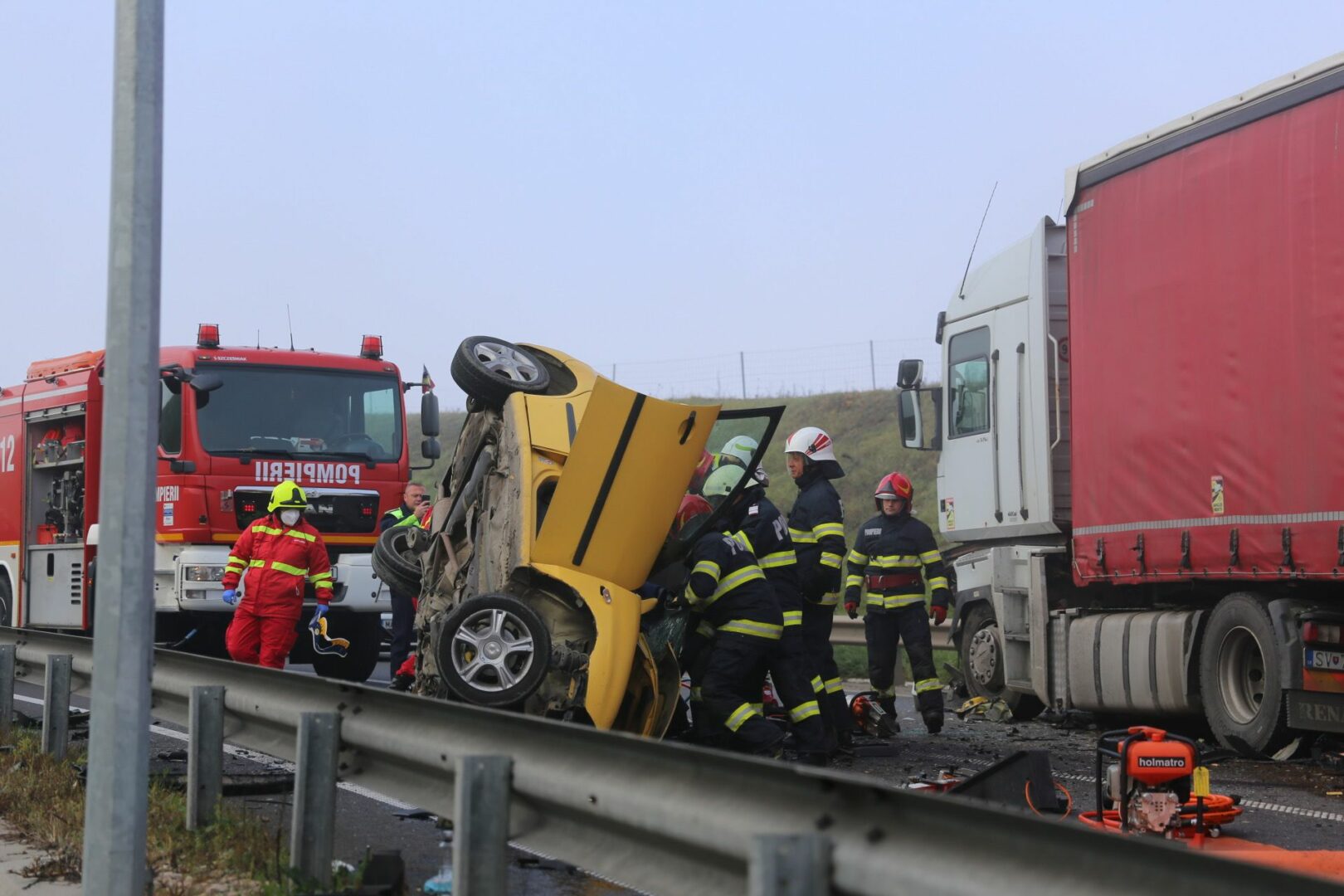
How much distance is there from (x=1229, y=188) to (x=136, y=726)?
7.00 meters

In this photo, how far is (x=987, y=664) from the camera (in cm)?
1264

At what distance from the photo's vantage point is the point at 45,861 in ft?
18.4

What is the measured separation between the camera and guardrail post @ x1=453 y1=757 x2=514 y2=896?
12.7ft

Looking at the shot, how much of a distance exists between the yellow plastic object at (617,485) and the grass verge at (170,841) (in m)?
2.02

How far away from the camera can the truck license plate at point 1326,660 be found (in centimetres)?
884

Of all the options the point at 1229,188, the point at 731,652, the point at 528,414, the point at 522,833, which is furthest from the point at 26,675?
the point at 1229,188

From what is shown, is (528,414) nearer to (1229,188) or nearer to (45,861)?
(45,861)

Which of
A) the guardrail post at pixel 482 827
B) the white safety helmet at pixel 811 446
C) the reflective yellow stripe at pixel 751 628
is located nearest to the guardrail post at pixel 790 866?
the guardrail post at pixel 482 827

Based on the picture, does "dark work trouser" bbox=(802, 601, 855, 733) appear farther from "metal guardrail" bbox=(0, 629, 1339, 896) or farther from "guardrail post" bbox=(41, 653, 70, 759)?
"metal guardrail" bbox=(0, 629, 1339, 896)

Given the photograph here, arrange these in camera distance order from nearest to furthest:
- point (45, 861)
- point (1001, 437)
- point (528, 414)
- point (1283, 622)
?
point (45, 861)
point (528, 414)
point (1283, 622)
point (1001, 437)

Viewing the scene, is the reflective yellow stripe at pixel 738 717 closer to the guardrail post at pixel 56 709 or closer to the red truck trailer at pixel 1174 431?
the red truck trailer at pixel 1174 431

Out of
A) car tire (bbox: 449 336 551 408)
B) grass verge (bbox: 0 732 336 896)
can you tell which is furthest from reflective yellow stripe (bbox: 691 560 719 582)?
grass verge (bbox: 0 732 336 896)

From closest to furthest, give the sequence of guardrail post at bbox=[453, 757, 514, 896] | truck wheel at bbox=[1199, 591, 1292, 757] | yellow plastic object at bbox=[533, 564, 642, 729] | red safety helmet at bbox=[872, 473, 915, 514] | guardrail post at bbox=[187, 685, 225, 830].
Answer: guardrail post at bbox=[453, 757, 514, 896] → guardrail post at bbox=[187, 685, 225, 830] → yellow plastic object at bbox=[533, 564, 642, 729] → truck wheel at bbox=[1199, 591, 1292, 757] → red safety helmet at bbox=[872, 473, 915, 514]

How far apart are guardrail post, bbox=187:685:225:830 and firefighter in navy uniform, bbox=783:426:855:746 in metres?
4.40
